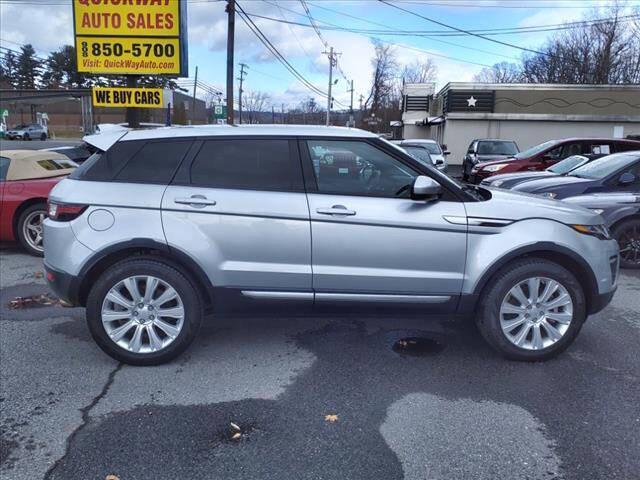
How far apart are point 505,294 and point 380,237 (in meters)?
1.05

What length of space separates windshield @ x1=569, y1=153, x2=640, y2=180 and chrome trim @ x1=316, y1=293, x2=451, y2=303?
5.12 metres

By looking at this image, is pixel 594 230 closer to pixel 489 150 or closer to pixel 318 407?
pixel 318 407

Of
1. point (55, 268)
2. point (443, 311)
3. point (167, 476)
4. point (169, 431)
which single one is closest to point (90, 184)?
point (55, 268)

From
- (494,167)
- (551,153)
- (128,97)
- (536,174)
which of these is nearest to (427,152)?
(494,167)

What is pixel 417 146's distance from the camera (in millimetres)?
14641

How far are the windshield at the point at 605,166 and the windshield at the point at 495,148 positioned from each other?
Answer: 10518mm

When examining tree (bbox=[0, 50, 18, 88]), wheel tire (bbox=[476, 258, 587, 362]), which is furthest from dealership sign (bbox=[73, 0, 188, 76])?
tree (bbox=[0, 50, 18, 88])

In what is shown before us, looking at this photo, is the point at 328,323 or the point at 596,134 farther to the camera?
the point at 596,134

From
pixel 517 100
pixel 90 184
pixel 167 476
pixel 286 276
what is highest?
pixel 517 100

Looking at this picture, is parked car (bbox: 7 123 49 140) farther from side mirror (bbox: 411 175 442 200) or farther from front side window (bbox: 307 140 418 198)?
side mirror (bbox: 411 175 442 200)

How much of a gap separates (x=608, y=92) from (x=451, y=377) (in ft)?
89.2

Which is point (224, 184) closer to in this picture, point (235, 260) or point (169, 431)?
point (235, 260)

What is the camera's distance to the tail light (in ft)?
13.2

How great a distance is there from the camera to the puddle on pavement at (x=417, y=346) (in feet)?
14.7
